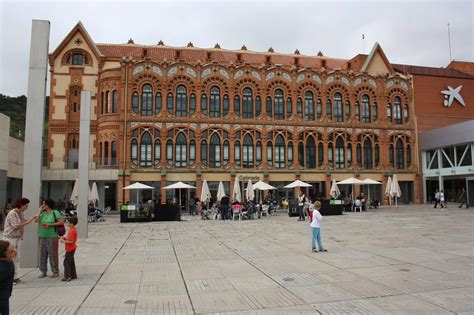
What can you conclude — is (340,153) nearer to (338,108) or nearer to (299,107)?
(338,108)

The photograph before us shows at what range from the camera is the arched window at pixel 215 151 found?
40.9 meters

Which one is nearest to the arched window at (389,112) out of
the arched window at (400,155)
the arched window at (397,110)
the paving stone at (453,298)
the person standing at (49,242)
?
the arched window at (397,110)

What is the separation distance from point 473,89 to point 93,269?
5461 cm

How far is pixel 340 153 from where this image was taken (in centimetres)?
4425

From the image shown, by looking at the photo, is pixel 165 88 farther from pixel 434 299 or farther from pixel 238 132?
pixel 434 299

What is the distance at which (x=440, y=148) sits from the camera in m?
43.6

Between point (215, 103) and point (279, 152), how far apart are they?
341 inches

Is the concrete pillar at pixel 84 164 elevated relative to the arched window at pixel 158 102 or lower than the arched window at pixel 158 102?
lower

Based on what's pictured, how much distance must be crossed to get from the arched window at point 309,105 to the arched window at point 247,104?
20.6 ft

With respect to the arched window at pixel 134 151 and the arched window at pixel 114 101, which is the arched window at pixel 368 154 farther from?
the arched window at pixel 114 101

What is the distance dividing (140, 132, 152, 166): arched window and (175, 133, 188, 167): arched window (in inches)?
107

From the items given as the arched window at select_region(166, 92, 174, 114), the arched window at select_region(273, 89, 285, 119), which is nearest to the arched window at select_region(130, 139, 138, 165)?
the arched window at select_region(166, 92, 174, 114)

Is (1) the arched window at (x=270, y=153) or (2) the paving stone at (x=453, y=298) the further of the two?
(1) the arched window at (x=270, y=153)

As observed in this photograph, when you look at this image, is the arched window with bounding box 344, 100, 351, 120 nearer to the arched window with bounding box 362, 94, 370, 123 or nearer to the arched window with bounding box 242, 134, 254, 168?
the arched window with bounding box 362, 94, 370, 123
